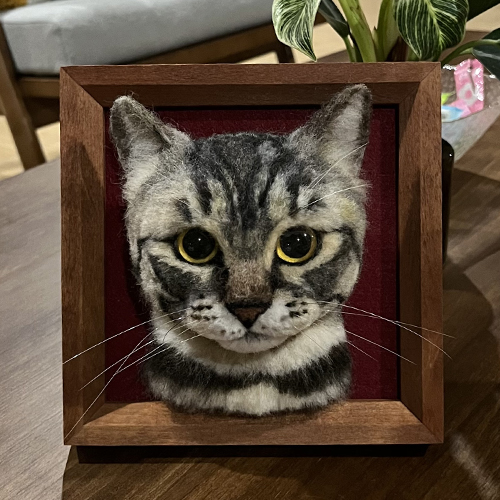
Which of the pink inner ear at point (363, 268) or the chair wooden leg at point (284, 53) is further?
the chair wooden leg at point (284, 53)

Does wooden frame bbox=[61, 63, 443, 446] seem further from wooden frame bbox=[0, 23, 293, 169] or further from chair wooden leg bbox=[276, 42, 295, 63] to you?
chair wooden leg bbox=[276, 42, 295, 63]

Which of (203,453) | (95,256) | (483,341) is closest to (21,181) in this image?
(95,256)

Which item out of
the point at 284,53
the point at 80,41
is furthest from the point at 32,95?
the point at 284,53

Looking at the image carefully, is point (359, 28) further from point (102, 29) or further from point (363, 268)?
point (102, 29)

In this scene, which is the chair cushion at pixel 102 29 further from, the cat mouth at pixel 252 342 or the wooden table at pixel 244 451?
the cat mouth at pixel 252 342

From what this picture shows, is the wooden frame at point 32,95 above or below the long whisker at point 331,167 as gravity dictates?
above

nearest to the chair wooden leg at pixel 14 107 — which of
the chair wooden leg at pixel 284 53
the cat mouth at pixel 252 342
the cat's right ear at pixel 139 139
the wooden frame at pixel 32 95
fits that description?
the wooden frame at pixel 32 95

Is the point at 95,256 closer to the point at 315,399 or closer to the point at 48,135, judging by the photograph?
the point at 315,399
